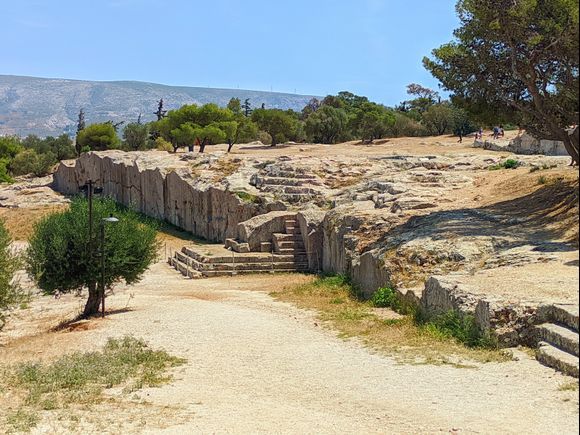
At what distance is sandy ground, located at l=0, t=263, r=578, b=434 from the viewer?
27.9ft

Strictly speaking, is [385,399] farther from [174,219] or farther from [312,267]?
[174,219]

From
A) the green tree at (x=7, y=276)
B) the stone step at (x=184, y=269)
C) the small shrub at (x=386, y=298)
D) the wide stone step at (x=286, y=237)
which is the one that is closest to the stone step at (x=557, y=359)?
the small shrub at (x=386, y=298)

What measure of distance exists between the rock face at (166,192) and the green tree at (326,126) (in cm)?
1920

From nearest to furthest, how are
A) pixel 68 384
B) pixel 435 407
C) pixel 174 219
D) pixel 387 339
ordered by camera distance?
1. pixel 435 407
2. pixel 68 384
3. pixel 387 339
4. pixel 174 219

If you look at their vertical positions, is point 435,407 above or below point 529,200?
below

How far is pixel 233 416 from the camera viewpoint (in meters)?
9.28

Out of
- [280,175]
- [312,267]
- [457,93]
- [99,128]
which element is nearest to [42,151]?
[99,128]

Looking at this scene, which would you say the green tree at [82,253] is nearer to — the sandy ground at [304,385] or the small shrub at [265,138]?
the sandy ground at [304,385]

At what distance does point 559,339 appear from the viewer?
10148 mm

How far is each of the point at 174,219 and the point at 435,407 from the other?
32705 mm

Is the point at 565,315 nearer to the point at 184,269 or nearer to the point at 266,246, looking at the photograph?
the point at 266,246

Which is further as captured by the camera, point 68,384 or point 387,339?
point 387,339

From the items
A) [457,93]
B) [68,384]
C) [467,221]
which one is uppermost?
[457,93]

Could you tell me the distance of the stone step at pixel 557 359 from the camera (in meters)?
9.23
